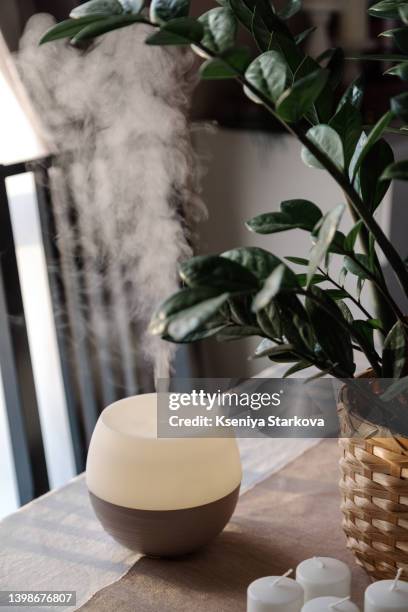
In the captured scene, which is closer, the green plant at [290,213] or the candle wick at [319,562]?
the green plant at [290,213]

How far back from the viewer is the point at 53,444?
2.05m

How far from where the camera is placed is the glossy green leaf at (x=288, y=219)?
1.95ft

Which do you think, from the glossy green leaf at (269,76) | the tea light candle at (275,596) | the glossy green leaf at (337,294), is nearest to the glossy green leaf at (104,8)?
the glossy green leaf at (269,76)

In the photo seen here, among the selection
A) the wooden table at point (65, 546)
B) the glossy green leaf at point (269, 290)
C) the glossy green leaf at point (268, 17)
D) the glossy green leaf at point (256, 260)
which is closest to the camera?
the glossy green leaf at point (269, 290)

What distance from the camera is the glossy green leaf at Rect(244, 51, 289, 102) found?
1.67ft

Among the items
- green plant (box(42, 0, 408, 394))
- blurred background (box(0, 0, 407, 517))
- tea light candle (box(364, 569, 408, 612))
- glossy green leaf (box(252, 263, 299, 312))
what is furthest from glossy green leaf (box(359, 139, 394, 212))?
blurred background (box(0, 0, 407, 517))

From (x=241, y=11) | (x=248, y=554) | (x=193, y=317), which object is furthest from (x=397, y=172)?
(x=248, y=554)

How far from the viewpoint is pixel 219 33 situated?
51 cm

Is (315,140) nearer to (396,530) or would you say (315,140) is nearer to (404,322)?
(404,322)

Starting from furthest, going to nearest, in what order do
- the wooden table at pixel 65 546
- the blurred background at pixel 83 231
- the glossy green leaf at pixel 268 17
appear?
the blurred background at pixel 83 231 < the wooden table at pixel 65 546 < the glossy green leaf at pixel 268 17

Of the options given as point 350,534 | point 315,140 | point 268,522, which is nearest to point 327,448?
point 268,522

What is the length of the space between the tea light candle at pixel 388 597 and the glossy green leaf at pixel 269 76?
392 mm

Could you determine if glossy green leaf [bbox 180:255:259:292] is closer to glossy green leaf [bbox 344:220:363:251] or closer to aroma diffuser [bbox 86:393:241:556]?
glossy green leaf [bbox 344:220:363:251]

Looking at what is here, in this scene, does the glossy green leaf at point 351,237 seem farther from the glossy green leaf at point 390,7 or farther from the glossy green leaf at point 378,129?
the glossy green leaf at point 390,7
